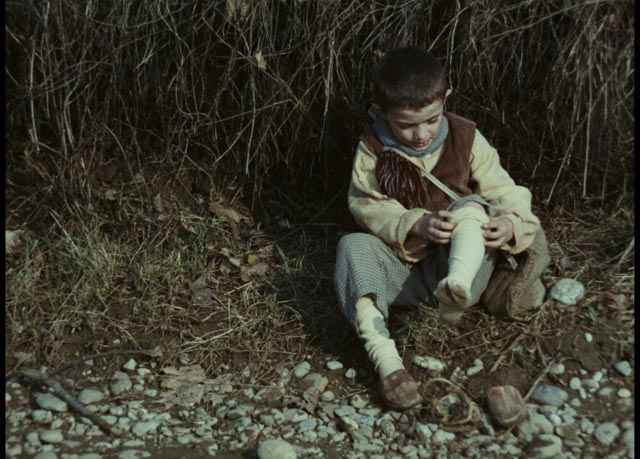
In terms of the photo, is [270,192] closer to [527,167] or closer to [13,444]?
[527,167]

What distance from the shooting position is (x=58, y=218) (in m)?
4.12

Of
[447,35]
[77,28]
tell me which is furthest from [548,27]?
[77,28]

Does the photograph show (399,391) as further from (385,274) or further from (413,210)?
(413,210)

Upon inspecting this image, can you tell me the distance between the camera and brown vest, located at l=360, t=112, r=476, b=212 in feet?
11.4

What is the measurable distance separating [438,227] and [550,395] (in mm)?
727

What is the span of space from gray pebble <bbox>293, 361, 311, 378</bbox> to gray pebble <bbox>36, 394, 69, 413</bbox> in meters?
0.86

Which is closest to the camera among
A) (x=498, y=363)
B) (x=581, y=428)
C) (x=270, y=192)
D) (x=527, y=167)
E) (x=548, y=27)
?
(x=581, y=428)

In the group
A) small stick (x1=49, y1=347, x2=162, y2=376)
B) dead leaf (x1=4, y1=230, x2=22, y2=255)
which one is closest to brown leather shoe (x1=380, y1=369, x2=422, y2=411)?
small stick (x1=49, y1=347, x2=162, y2=376)

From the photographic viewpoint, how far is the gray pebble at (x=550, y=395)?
322 cm

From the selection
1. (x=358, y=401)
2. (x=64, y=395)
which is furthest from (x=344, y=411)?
(x=64, y=395)

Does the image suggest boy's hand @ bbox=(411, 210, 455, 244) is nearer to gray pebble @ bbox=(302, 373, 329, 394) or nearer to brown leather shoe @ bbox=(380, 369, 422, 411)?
brown leather shoe @ bbox=(380, 369, 422, 411)

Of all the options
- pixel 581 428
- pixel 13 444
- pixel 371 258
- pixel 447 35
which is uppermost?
pixel 447 35

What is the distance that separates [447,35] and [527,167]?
0.69 meters

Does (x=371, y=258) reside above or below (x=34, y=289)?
above
